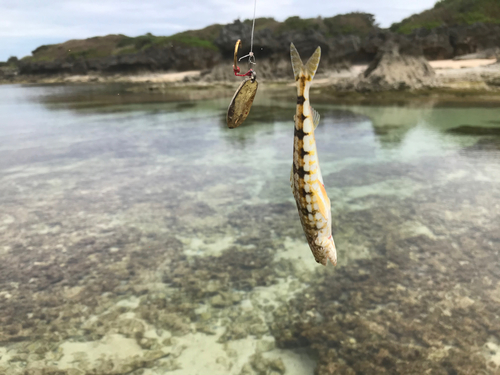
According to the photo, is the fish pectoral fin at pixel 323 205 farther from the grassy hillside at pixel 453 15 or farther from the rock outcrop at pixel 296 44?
the grassy hillside at pixel 453 15

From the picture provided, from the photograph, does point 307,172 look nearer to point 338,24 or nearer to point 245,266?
point 245,266

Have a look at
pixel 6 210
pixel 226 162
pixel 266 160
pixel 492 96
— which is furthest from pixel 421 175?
pixel 492 96

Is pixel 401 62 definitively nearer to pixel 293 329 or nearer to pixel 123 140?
pixel 123 140

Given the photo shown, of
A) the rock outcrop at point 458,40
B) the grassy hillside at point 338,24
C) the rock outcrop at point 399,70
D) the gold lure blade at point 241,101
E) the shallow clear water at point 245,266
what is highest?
the grassy hillside at point 338,24

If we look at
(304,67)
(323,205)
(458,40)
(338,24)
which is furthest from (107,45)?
(323,205)

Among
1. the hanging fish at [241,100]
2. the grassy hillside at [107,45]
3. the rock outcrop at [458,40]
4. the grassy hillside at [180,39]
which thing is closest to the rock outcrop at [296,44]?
the rock outcrop at [458,40]

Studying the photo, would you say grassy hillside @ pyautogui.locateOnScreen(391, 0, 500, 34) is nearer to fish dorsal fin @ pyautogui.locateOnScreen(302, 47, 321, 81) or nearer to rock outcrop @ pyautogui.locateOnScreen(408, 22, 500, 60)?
rock outcrop @ pyautogui.locateOnScreen(408, 22, 500, 60)
